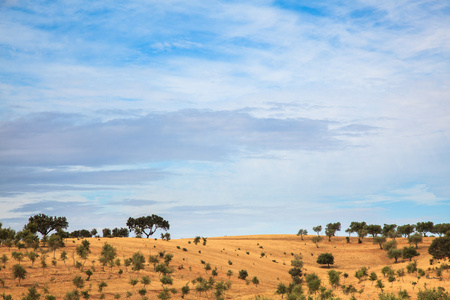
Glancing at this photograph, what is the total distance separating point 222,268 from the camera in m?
77.8

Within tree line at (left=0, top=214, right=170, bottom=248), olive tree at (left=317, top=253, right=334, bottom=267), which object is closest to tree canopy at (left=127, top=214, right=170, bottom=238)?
tree line at (left=0, top=214, right=170, bottom=248)

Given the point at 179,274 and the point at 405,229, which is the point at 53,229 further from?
the point at 405,229

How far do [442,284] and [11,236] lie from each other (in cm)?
6753

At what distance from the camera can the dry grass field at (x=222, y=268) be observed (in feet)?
184

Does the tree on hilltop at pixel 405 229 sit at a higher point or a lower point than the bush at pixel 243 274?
higher

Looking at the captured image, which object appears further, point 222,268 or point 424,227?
point 424,227

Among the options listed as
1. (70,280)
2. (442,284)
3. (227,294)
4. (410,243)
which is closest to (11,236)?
(70,280)

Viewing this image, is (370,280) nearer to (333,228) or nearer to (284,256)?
(284,256)

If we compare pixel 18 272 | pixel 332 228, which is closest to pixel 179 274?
pixel 18 272

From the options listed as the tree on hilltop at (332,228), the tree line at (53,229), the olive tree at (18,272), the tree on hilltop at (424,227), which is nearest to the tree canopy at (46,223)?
the tree line at (53,229)

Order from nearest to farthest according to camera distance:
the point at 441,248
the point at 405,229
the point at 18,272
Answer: the point at 18,272, the point at 441,248, the point at 405,229

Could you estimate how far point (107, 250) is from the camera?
227ft

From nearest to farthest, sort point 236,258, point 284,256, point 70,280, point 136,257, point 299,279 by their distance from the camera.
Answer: point 70,280 → point 136,257 → point 299,279 → point 236,258 → point 284,256

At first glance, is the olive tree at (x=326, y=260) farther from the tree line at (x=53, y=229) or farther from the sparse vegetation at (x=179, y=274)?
the tree line at (x=53, y=229)
